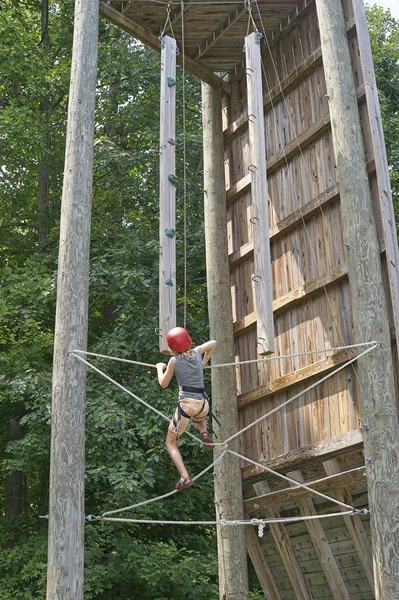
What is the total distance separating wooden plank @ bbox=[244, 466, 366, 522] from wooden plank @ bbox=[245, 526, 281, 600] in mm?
419

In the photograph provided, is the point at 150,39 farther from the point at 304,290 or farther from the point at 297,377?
the point at 297,377

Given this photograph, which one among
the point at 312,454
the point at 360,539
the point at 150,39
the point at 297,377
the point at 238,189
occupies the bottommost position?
the point at 360,539

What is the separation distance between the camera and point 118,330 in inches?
574

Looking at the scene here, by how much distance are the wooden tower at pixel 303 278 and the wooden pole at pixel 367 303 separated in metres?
0.01

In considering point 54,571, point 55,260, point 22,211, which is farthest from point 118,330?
point 54,571

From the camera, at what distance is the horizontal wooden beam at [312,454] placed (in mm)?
8289

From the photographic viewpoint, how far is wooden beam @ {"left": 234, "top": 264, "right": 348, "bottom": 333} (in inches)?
343

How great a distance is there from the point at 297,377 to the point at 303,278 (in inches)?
41.8

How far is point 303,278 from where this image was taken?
9312 millimetres

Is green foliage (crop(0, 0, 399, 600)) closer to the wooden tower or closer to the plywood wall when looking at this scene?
the wooden tower

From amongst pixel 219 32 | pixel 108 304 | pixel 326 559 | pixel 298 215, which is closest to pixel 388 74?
pixel 108 304

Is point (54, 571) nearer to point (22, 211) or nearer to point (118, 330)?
point (118, 330)

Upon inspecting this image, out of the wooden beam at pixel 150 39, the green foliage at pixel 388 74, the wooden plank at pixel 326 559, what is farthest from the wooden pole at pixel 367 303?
the green foliage at pixel 388 74

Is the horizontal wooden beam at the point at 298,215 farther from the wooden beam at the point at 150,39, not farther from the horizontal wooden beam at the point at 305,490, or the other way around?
the horizontal wooden beam at the point at 305,490
